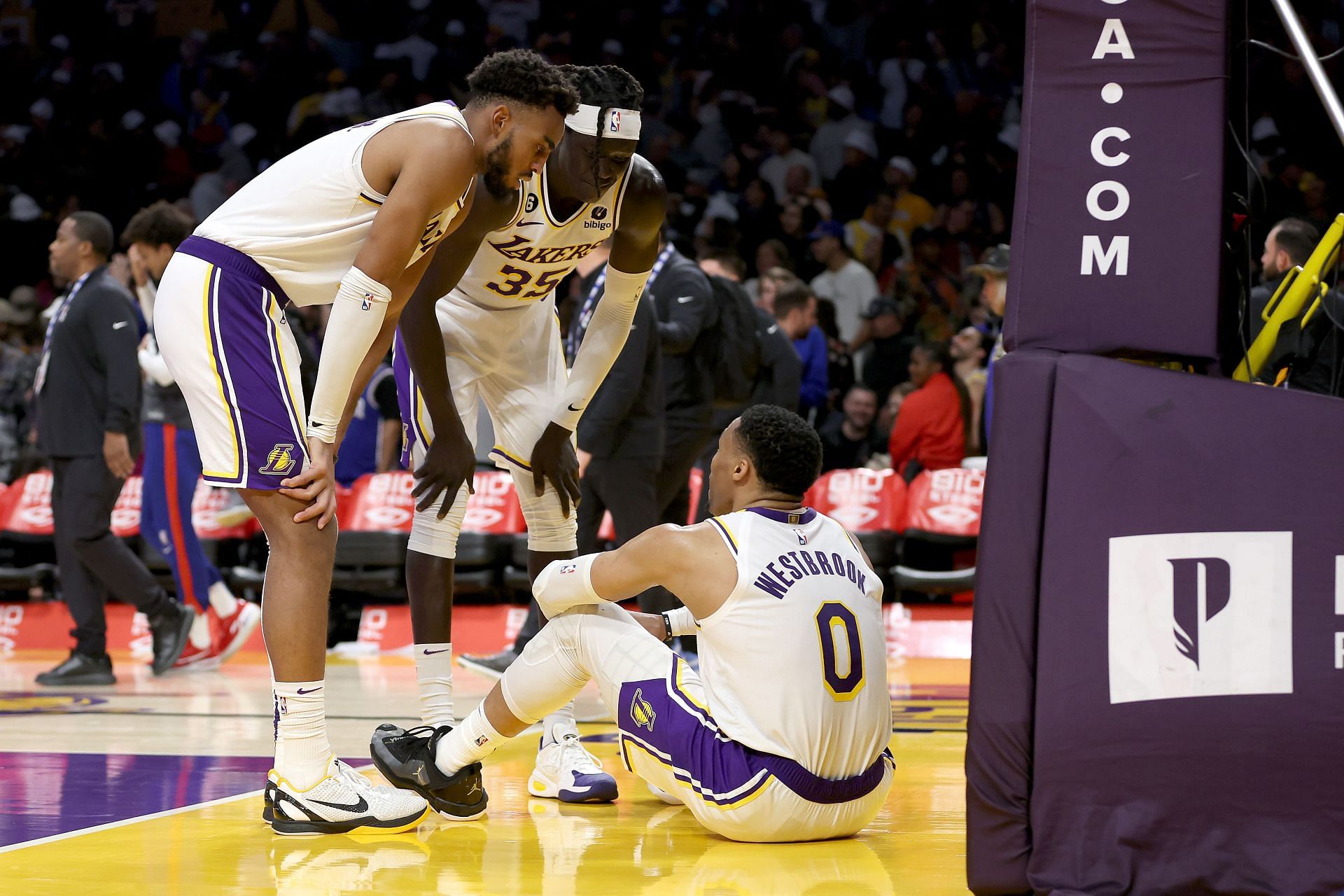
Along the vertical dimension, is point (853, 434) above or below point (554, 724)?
above

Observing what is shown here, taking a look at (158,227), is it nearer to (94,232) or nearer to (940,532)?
(94,232)

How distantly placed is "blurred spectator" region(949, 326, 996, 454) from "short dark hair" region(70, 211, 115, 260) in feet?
17.0

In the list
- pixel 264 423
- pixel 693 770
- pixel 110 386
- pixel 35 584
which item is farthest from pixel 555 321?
pixel 35 584

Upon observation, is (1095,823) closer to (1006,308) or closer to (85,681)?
(1006,308)

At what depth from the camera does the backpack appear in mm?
7727

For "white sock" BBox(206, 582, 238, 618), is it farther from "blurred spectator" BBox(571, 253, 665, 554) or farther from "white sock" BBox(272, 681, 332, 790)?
"white sock" BBox(272, 681, 332, 790)

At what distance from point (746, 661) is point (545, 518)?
1365mm

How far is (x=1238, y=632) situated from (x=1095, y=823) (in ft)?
1.52

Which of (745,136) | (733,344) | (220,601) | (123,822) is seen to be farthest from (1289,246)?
(745,136)

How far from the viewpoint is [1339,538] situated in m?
2.84

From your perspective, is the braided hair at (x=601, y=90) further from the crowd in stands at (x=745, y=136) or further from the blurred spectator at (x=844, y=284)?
the blurred spectator at (x=844, y=284)

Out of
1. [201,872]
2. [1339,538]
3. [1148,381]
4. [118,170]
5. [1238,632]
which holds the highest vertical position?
[118,170]

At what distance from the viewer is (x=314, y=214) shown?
364cm

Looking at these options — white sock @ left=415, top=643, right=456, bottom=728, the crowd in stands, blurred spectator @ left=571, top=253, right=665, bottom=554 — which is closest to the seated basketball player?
white sock @ left=415, top=643, right=456, bottom=728
